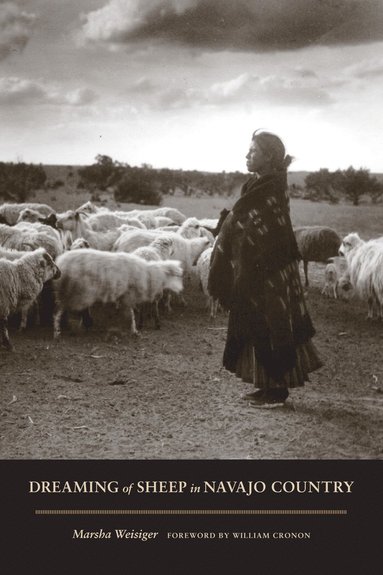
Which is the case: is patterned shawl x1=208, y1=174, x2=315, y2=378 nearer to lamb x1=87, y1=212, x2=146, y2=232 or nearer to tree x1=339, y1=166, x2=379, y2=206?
lamb x1=87, y1=212, x2=146, y2=232

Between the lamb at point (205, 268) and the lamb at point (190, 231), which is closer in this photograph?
the lamb at point (205, 268)

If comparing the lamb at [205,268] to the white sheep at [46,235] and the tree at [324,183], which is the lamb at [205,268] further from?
the tree at [324,183]

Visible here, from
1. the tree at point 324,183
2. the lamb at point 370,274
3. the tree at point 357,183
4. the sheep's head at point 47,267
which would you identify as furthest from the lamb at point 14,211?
the tree at point 324,183

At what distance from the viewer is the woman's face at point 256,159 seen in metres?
5.01

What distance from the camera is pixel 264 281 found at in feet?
16.6

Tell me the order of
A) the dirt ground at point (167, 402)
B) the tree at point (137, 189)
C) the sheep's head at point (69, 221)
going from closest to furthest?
the dirt ground at point (167, 402) < the sheep's head at point (69, 221) < the tree at point (137, 189)

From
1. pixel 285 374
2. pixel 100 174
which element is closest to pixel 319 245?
pixel 285 374

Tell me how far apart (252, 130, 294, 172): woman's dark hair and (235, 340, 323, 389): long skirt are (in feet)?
4.92

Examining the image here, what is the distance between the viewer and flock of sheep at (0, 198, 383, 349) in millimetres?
7523

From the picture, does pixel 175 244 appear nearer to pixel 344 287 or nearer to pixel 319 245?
pixel 344 287

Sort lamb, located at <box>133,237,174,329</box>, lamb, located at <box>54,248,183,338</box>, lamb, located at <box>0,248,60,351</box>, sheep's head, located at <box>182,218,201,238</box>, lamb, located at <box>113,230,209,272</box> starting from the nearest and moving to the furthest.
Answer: lamb, located at <box>0,248,60,351</box> < lamb, located at <box>54,248,183,338</box> < lamb, located at <box>133,237,174,329</box> < lamb, located at <box>113,230,209,272</box> < sheep's head, located at <box>182,218,201,238</box>

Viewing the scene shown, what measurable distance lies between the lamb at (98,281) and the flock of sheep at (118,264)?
12mm

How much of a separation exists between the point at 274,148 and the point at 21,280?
12.3 feet

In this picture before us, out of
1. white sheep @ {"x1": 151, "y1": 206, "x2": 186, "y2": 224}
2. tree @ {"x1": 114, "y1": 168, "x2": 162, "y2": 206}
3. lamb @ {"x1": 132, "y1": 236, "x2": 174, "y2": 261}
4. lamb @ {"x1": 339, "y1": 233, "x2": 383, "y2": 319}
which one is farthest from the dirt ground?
tree @ {"x1": 114, "y1": 168, "x2": 162, "y2": 206}
